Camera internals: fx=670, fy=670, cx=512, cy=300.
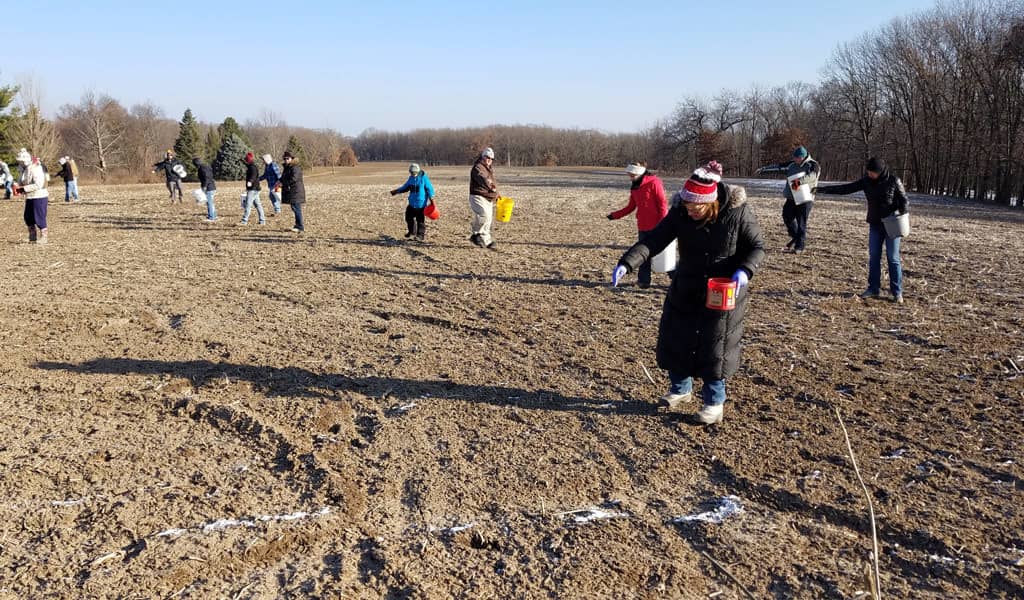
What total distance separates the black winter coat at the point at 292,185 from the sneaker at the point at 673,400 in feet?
38.2

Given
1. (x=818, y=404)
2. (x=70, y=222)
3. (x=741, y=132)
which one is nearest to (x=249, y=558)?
(x=818, y=404)

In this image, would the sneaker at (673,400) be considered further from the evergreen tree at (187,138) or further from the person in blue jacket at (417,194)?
the evergreen tree at (187,138)

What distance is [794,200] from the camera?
A: 39.2ft

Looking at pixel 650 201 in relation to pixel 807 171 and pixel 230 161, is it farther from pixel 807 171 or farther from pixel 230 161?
pixel 230 161

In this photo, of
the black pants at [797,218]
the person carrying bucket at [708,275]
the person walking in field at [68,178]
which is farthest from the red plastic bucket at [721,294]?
the person walking in field at [68,178]

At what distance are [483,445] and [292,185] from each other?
38.6 feet

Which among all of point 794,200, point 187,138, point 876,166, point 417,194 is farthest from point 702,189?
point 187,138

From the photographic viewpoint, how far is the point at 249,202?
16.7 m

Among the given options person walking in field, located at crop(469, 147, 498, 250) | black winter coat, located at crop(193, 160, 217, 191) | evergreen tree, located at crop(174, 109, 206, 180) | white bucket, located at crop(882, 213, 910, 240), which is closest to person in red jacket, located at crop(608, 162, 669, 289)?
white bucket, located at crop(882, 213, 910, 240)

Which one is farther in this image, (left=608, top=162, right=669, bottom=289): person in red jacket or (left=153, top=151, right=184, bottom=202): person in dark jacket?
(left=153, top=151, right=184, bottom=202): person in dark jacket

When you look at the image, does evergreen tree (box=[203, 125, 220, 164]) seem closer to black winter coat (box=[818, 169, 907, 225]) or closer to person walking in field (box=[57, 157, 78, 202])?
person walking in field (box=[57, 157, 78, 202])

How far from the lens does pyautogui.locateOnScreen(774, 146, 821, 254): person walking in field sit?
38.7 ft

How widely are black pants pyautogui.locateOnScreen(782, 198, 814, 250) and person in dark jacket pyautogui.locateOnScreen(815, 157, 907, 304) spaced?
3.45 meters

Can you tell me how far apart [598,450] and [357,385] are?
229cm
